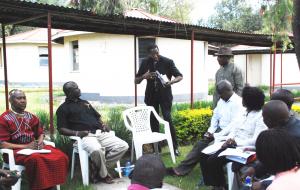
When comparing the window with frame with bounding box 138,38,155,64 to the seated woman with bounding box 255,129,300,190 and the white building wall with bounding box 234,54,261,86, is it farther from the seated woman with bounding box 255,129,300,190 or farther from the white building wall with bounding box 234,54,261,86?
the seated woman with bounding box 255,129,300,190

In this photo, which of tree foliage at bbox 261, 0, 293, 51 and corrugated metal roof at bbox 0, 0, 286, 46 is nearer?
tree foliage at bbox 261, 0, 293, 51

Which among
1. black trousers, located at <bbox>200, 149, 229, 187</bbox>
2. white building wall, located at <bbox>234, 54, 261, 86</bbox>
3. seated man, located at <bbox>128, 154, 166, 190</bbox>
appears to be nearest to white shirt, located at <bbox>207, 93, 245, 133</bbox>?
black trousers, located at <bbox>200, 149, 229, 187</bbox>

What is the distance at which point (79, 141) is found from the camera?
5277 mm

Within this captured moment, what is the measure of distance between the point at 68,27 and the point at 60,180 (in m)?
4.02

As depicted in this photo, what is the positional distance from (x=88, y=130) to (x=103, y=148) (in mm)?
373

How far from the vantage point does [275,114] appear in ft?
11.4

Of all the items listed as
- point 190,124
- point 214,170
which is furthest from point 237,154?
point 190,124

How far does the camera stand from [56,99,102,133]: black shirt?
543cm

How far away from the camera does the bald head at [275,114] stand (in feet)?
11.4

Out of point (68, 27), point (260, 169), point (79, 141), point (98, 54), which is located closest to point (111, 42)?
point (98, 54)

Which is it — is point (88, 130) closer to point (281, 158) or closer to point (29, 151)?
point (29, 151)

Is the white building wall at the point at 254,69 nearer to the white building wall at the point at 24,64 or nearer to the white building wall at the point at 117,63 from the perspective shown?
the white building wall at the point at 117,63

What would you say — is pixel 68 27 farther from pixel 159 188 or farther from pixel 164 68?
pixel 159 188

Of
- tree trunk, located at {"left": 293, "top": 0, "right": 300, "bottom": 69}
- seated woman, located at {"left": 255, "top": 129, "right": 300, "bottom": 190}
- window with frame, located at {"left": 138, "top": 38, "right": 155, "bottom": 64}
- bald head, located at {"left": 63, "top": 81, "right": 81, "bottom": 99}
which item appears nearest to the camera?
seated woman, located at {"left": 255, "top": 129, "right": 300, "bottom": 190}
